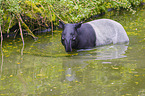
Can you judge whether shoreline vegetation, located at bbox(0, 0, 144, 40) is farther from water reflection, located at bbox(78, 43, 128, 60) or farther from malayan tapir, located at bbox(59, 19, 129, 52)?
water reflection, located at bbox(78, 43, 128, 60)

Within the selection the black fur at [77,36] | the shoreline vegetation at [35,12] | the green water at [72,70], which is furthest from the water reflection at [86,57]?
the shoreline vegetation at [35,12]

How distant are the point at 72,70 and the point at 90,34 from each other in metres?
2.60

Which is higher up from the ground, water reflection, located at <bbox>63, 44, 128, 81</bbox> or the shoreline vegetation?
the shoreline vegetation

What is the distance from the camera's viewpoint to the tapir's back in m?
9.19

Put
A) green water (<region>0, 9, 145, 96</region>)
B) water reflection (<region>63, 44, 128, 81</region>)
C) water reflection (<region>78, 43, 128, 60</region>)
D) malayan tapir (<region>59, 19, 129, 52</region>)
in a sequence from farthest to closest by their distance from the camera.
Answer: malayan tapir (<region>59, 19, 129, 52</region>) → water reflection (<region>78, 43, 128, 60</region>) → water reflection (<region>63, 44, 128, 81</region>) → green water (<region>0, 9, 145, 96</region>)

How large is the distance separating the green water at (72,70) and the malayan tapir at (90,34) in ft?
0.94

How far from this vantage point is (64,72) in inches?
255

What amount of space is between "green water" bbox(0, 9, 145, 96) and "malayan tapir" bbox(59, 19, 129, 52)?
11.2 inches

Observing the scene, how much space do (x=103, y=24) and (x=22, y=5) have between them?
370cm

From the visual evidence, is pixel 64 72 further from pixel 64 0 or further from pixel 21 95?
pixel 64 0

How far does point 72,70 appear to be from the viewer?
6594 millimetres

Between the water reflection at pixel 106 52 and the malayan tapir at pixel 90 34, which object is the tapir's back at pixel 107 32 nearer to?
the malayan tapir at pixel 90 34

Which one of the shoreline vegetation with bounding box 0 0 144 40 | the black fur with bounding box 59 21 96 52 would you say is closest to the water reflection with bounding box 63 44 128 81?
the black fur with bounding box 59 21 96 52

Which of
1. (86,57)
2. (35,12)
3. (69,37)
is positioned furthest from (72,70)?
(35,12)
